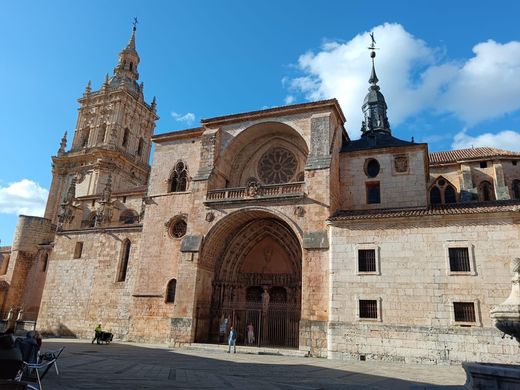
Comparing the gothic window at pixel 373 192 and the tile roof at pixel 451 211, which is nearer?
the tile roof at pixel 451 211

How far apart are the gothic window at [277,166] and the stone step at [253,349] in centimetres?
816

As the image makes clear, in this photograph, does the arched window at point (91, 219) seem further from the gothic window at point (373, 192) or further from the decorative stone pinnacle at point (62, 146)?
the gothic window at point (373, 192)

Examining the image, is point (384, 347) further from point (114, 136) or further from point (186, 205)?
point (114, 136)

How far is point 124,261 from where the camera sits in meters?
21.4

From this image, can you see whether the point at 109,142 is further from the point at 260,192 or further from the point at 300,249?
the point at 300,249

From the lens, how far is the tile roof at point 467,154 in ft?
75.0

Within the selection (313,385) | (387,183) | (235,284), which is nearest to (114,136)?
(235,284)

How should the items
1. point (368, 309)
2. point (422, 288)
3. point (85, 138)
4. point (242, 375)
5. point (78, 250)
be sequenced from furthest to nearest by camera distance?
1. point (85, 138)
2. point (78, 250)
3. point (368, 309)
4. point (422, 288)
5. point (242, 375)

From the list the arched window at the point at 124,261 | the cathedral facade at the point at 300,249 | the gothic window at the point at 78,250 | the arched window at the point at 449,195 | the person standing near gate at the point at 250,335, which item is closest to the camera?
the cathedral facade at the point at 300,249

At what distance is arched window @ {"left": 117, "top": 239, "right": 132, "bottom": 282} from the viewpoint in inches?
827

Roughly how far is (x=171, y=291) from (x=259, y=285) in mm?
4291

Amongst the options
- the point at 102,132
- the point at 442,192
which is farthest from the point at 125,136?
the point at 442,192

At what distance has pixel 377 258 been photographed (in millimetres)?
14375

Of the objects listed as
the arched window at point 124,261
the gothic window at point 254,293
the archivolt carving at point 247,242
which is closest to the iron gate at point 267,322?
the gothic window at point 254,293
